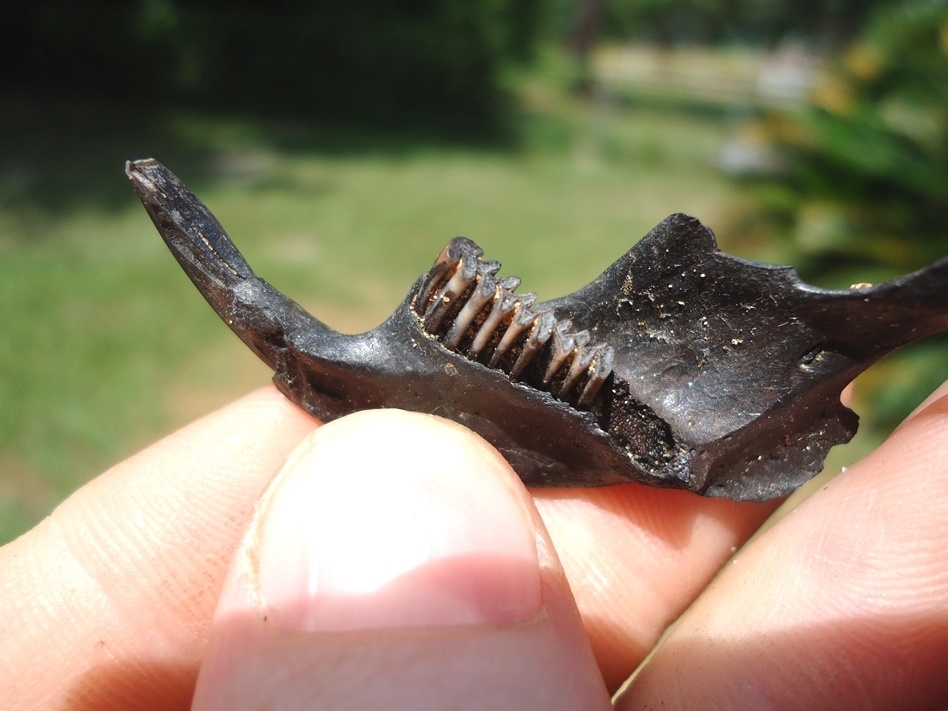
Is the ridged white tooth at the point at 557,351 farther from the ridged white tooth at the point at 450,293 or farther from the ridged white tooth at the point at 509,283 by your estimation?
the ridged white tooth at the point at 450,293

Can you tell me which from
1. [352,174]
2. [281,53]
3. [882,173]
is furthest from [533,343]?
[281,53]

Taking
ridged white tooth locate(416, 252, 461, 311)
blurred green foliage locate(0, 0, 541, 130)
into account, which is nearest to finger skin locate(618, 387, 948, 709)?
ridged white tooth locate(416, 252, 461, 311)

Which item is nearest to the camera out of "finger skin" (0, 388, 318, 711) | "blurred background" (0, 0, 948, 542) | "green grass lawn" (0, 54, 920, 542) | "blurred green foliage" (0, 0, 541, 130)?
"finger skin" (0, 388, 318, 711)

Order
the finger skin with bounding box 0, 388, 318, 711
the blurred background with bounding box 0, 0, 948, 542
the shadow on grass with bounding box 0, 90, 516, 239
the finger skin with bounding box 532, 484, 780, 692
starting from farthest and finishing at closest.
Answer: the shadow on grass with bounding box 0, 90, 516, 239 → the blurred background with bounding box 0, 0, 948, 542 → the finger skin with bounding box 532, 484, 780, 692 → the finger skin with bounding box 0, 388, 318, 711

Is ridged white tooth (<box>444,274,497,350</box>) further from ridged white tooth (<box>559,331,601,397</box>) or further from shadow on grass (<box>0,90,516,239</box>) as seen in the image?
shadow on grass (<box>0,90,516,239</box>)

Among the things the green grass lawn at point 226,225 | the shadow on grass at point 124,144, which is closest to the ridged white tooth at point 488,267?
the green grass lawn at point 226,225
